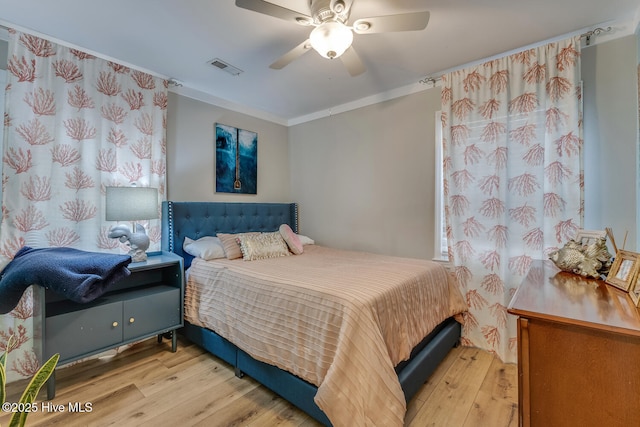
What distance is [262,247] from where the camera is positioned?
2734 millimetres

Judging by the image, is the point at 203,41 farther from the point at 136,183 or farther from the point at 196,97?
the point at 136,183

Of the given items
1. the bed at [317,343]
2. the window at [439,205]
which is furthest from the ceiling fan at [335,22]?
the bed at [317,343]

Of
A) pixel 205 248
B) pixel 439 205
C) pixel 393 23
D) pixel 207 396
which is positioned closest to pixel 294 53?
pixel 393 23

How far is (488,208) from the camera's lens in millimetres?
2404

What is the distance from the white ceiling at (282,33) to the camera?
5.91ft

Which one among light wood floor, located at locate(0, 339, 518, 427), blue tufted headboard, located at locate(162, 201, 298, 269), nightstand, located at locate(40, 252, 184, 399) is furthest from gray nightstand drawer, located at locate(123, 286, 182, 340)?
blue tufted headboard, located at locate(162, 201, 298, 269)

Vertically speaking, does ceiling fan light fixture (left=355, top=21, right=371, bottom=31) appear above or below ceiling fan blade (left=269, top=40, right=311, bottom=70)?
above

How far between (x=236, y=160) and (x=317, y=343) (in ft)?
8.60

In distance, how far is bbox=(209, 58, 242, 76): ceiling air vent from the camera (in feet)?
8.13

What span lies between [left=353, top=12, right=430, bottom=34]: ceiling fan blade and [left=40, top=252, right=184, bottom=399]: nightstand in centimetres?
231

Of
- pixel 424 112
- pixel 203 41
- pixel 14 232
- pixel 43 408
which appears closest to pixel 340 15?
pixel 203 41

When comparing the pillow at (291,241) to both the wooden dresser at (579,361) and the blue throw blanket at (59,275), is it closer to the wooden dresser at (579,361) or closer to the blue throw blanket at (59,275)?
the blue throw blanket at (59,275)

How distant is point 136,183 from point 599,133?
390 cm

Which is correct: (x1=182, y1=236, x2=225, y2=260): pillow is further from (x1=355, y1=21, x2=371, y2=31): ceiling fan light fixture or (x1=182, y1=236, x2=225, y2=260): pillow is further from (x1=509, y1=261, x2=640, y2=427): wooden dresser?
(x1=509, y1=261, x2=640, y2=427): wooden dresser
